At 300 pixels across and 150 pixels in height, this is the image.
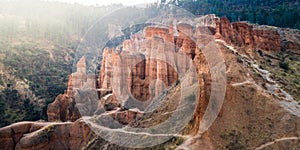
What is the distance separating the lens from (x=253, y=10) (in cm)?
10119

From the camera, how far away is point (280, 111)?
2291cm

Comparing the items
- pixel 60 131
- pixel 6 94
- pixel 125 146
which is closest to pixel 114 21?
pixel 6 94

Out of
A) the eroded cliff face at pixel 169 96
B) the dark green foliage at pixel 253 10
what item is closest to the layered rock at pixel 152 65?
the eroded cliff face at pixel 169 96

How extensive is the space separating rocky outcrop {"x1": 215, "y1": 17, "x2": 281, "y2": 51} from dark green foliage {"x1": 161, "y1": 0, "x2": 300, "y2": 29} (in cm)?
3375

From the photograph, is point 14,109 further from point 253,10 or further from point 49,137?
point 253,10

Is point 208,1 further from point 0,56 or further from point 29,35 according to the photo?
point 0,56

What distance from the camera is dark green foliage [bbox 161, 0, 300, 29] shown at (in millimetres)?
85000

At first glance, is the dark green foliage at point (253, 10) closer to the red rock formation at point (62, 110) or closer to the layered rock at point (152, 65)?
the layered rock at point (152, 65)

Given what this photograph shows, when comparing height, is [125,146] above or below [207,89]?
below

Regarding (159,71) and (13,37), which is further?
(13,37)

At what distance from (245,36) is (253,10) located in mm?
59762

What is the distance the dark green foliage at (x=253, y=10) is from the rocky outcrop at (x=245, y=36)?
111 feet

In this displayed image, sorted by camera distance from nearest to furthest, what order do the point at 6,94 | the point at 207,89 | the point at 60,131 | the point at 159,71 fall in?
the point at 207,89 < the point at 60,131 < the point at 159,71 < the point at 6,94

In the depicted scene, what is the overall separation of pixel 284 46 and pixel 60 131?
110 ft
